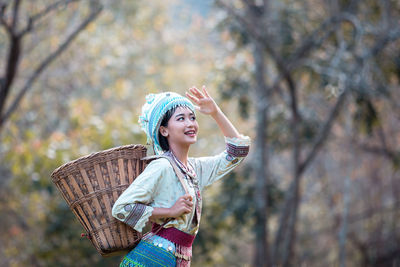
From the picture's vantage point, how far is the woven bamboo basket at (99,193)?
280 cm

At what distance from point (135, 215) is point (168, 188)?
10.5 inches

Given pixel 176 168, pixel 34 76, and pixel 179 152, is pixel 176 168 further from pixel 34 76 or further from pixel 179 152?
pixel 34 76

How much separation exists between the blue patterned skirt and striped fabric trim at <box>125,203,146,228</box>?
7.9 inches

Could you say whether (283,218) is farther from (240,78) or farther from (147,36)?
(147,36)

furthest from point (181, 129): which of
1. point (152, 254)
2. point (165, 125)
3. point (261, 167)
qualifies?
point (261, 167)

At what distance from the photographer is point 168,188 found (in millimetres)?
2877

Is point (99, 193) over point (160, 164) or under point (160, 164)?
under

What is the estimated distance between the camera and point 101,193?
283 centimetres

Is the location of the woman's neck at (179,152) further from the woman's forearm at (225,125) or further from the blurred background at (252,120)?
the blurred background at (252,120)

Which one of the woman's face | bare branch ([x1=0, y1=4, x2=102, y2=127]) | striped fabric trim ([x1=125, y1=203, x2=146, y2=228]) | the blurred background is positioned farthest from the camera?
the blurred background

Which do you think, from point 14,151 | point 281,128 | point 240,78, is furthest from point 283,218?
point 14,151

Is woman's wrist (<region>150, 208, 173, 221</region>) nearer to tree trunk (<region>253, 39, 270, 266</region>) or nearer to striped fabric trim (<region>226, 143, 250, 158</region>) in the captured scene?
striped fabric trim (<region>226, 143, 250, 158</region>)

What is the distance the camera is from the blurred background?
770cm

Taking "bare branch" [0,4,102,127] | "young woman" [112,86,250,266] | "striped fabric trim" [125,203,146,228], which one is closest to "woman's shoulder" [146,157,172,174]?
"young woman" [112,86,250,266]
